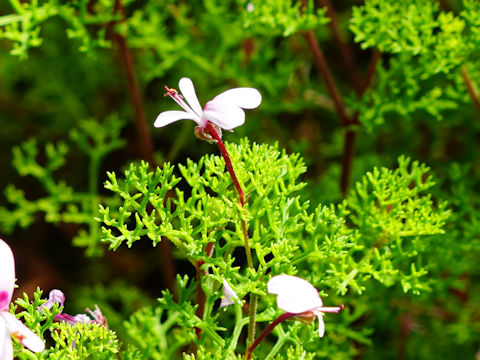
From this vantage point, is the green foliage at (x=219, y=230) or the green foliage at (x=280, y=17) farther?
the green foliage at (x=280, y=17)

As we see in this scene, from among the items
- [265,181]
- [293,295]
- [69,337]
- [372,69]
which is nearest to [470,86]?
[372,69]

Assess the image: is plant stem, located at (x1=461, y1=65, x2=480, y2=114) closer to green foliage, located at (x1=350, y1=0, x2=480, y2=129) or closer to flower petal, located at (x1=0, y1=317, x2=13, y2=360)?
green foliage, located at (x1=350, y1=0, x2=480, y2=129)

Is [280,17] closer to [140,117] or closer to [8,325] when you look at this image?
[140,117]

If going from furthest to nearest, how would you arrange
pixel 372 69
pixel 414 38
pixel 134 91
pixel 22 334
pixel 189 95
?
pixel 134 91
pixel 372 69
pixel 414 38
pixel 189 95
pixel 22 334

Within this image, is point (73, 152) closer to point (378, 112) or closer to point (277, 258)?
point (378, 112)

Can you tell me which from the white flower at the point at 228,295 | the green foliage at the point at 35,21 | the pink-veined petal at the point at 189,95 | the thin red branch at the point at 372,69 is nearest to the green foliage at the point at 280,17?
the thin red branch at the point at 372,69

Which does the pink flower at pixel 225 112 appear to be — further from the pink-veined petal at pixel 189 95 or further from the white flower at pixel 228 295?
the white flower at pixel 228 295
